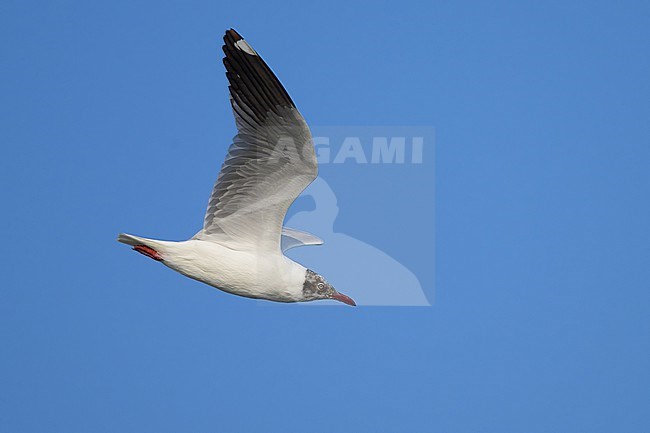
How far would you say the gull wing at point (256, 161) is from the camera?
763 centimetres

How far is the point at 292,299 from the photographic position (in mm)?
8141

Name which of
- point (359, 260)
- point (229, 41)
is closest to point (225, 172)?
point (229, 41)

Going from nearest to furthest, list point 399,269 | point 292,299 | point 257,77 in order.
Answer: point 257,77 < point 292,299 < point 399,269

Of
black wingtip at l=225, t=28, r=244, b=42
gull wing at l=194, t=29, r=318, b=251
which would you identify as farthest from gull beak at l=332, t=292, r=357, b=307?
black wingtip at l=225, t=28, r=244, b=42

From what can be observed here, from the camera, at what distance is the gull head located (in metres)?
8.14

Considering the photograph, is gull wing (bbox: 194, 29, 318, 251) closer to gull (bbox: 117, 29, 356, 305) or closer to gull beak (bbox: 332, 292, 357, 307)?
gull (bbox: 117, 29, 356, 305)

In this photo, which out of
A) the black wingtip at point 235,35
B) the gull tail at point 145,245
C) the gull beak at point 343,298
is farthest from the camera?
the gull beak at point 343,298

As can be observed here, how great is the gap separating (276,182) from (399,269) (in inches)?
60.8

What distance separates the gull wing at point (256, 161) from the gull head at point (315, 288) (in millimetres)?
275

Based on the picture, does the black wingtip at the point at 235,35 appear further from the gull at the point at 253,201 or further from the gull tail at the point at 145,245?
the gull tail at the point at 145,245

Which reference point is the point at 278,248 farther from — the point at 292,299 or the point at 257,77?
the point at 257,77

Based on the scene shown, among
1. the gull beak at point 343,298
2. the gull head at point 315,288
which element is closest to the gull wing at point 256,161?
the gull head at point 315,288

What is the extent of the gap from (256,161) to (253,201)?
0.89ft

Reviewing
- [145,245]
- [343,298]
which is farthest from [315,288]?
[145,245]
